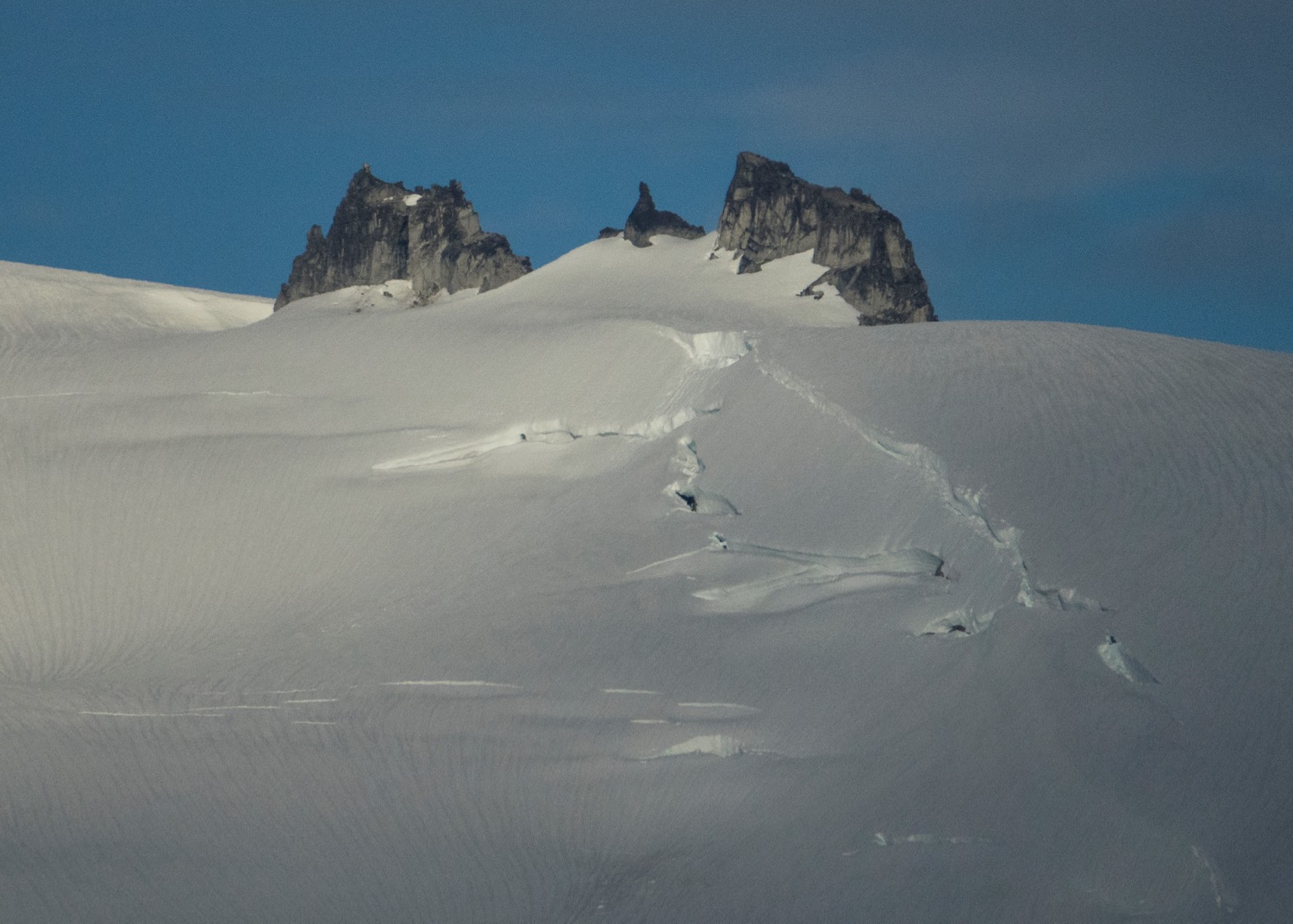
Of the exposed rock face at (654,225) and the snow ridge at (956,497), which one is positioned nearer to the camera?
the snow ridge at (956,497)

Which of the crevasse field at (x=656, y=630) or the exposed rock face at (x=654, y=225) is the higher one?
the exposed rock face at (x=654, y=225)

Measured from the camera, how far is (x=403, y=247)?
63.4 metres

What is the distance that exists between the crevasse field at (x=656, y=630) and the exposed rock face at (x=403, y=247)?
79.0ft

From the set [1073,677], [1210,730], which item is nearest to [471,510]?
[1073,677]

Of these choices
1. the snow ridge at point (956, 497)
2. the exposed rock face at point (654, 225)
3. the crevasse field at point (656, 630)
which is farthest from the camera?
the exposed rock face at point (654, 225)

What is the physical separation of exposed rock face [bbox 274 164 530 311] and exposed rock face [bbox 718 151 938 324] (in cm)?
1048

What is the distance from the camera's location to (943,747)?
20.0 meters

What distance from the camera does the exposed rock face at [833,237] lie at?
5291cm

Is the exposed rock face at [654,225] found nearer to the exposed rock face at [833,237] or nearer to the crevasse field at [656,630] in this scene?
the exposed rock face at [833,237]

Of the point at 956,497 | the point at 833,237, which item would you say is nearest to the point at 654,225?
the point at 833,237

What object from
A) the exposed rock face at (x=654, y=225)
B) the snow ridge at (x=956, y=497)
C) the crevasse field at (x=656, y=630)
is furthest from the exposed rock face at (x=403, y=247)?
the snow ridge at (x=956, y=497)

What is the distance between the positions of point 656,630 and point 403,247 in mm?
42554

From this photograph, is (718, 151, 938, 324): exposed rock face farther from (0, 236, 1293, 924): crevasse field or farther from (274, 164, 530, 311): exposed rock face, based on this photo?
(0, 236, 1293, 924): crevasse field

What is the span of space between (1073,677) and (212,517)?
60.4 ft
